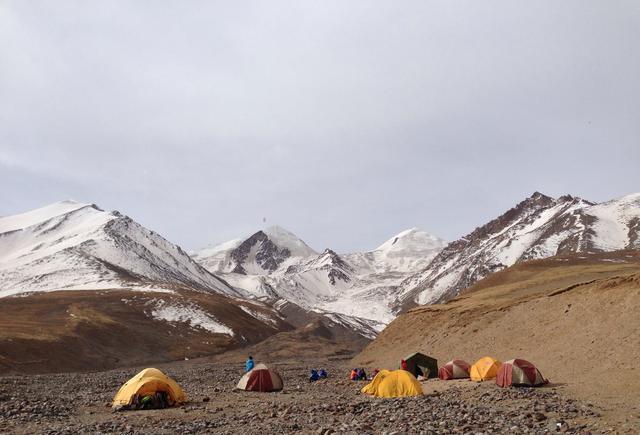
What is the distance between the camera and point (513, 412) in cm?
2031

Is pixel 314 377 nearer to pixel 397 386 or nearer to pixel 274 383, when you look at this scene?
pixel 274 383

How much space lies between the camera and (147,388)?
26.5 meters

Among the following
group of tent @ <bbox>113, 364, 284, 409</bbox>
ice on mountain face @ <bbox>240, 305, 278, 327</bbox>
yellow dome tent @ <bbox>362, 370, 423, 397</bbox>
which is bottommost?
yellow dome tent @ <bbox>362, 370, 423, 397</bbox>

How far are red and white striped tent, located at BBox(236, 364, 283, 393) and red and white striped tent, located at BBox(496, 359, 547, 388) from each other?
14147 millimetres

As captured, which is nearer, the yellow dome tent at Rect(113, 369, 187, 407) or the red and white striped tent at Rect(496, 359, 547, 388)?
the yellow dome tent at Rect(113, 369, 187, 407)

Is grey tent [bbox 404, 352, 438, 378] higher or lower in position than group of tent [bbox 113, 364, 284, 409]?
lower

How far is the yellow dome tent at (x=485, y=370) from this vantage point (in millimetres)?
33781

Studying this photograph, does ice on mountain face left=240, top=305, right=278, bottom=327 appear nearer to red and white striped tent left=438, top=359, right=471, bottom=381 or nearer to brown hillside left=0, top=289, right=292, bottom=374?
brown hillside left=0, top=289, right=292, bottom=374

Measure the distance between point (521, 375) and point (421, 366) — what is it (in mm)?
14622

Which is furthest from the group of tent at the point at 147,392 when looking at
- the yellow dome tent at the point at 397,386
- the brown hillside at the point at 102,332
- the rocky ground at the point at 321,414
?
the brown hillside at the point at 102,332

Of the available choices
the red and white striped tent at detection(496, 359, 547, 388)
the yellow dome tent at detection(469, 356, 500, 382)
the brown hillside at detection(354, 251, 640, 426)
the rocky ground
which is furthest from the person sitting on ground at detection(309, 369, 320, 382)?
the red and white striped tent at detection(496, 359, 547, 388)

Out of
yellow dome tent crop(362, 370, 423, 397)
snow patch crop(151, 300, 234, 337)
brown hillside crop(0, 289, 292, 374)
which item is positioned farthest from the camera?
snow patch crop(151, 300, 234, 337)

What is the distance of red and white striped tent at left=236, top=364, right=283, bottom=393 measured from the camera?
33781 millimetres

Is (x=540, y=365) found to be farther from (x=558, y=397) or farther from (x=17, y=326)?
(x=17, y=326)
